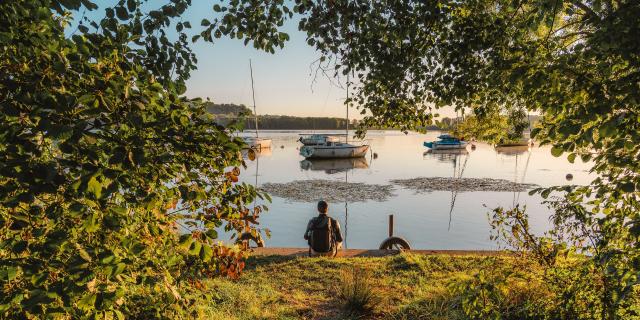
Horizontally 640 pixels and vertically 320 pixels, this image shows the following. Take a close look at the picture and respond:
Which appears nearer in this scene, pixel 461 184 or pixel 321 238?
pixel 321 238

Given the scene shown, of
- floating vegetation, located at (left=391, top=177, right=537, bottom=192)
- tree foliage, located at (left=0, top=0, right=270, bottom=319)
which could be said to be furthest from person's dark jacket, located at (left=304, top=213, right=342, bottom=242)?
floating vegetation, located at (left=391, top=177, right=537, bottom=192)

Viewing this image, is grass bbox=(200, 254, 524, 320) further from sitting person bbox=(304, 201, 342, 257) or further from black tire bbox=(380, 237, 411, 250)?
black tire bbox=(380, 237, 411, 250)

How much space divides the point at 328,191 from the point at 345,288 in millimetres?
24257

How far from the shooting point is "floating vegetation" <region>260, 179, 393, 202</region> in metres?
→ 28.6

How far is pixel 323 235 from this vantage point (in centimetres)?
964

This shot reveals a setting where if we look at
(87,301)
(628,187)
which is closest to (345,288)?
(628,187)

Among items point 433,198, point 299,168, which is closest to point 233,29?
point 433,198

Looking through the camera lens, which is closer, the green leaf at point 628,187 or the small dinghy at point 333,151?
the green leaf at point 628,187

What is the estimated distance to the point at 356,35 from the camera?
15.6 feet

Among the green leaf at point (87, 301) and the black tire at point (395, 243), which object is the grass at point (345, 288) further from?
the green leaf at point (87, 301)

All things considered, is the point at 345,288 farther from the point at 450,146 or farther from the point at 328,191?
the point at 450,146

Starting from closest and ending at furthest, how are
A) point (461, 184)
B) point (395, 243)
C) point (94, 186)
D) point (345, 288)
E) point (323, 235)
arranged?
point (94, 186)
point (345, 288)
point (323, 235)
point (395, 243)
point (461, 184)

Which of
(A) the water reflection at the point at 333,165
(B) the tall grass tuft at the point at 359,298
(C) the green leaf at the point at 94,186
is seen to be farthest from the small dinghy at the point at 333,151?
(C) the green leaf at the point at 94,186

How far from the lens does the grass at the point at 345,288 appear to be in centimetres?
626
